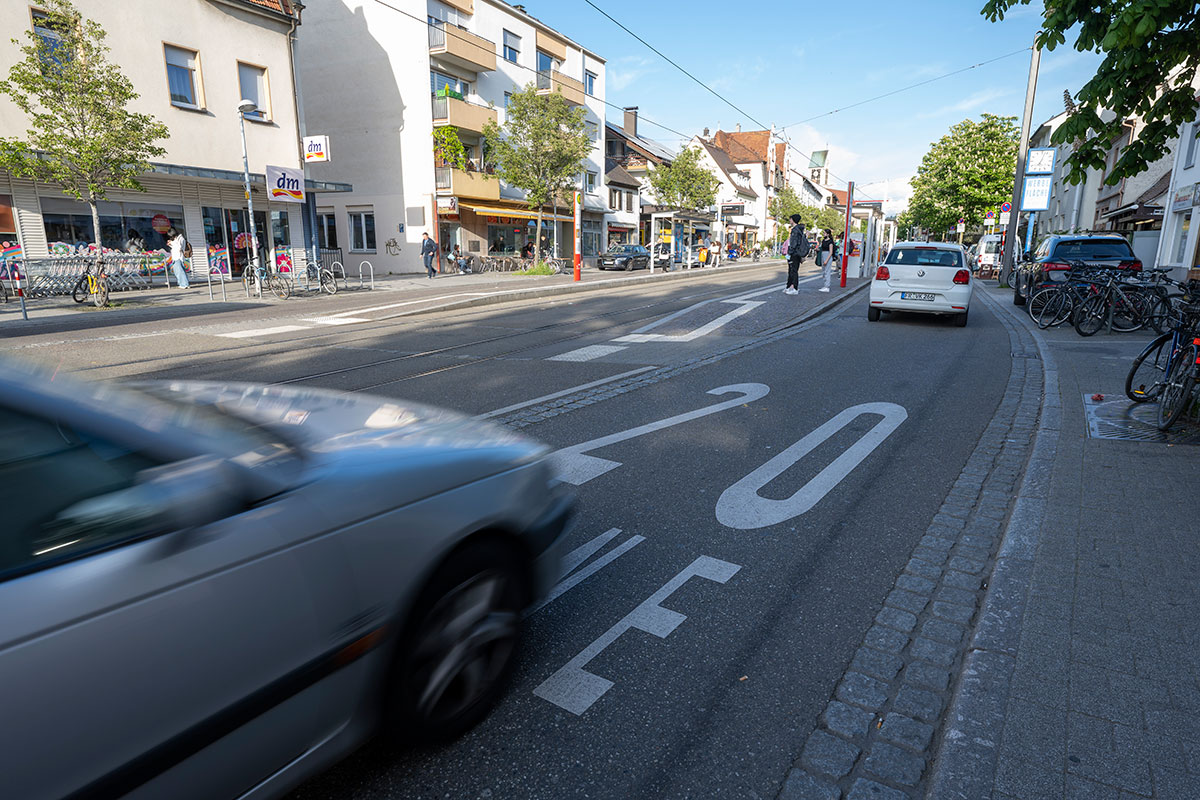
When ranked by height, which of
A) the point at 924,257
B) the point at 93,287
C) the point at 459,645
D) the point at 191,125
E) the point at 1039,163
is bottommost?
the point at 459,645

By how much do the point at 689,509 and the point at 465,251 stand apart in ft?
104

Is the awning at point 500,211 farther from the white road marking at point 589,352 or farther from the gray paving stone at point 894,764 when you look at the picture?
the gray paving stone at point 894,764

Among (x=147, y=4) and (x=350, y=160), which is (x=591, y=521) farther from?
(x=350, y=160)

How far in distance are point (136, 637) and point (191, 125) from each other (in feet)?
80.5

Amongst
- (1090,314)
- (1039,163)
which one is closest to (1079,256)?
(1090,314)

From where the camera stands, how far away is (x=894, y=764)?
7.58ft

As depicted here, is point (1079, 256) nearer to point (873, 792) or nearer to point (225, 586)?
point (873, 792)

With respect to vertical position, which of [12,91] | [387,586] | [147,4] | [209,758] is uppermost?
[147,4]

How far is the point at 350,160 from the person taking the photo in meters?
33.2

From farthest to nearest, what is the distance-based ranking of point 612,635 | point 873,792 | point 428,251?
point 428,251
point 612,635
point 873,792

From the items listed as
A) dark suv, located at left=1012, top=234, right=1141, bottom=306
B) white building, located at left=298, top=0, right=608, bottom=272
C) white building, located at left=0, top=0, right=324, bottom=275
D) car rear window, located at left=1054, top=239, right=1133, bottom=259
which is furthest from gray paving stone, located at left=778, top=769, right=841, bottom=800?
white building, located at left=298, top=0, right=608, bottom=272

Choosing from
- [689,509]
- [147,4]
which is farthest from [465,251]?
[689,509]

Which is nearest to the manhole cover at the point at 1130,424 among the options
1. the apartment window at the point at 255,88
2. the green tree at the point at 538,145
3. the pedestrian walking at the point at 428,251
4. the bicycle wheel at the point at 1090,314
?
the bicycle wheel at the point at 1090,314

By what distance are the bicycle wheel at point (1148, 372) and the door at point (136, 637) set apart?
7.65m
